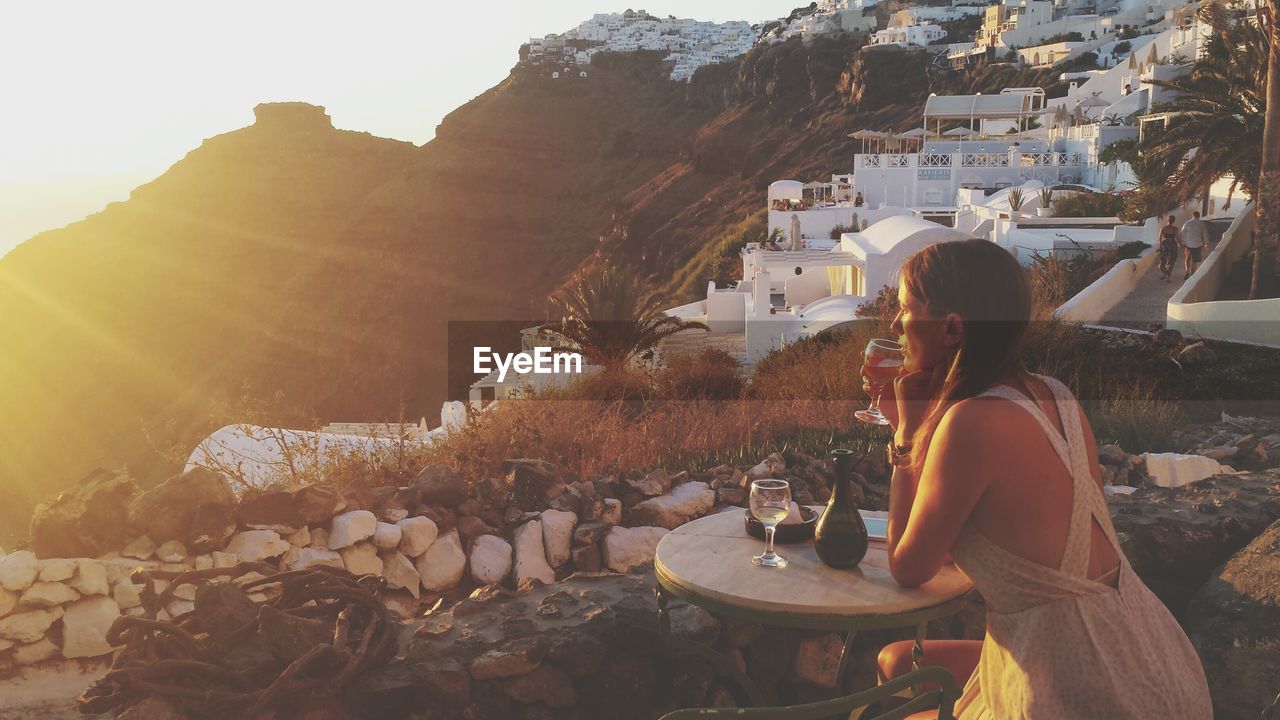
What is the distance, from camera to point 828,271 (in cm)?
2062

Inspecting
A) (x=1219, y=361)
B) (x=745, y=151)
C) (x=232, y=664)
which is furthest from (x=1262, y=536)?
(x=745, y=151)

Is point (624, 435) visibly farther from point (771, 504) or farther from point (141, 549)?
point (771, 504)

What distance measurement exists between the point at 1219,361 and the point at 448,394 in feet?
133

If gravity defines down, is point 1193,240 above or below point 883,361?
above

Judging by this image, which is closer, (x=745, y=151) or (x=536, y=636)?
(x=536, y=636)

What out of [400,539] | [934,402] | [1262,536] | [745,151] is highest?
[745,151]

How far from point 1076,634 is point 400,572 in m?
3.00

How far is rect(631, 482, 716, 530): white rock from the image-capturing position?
14.3 feet

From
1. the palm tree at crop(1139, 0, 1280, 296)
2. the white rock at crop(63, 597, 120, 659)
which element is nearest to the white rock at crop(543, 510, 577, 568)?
the white rock at crop(63, 597, 120, 659)

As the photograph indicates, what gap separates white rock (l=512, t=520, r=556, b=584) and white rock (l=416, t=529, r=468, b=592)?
0.08m

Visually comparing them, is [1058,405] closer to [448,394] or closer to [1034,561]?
[1034,561]

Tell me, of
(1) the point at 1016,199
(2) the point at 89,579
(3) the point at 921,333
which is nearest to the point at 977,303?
(3) the point at 921,333

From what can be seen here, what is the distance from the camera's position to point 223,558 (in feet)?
12.0

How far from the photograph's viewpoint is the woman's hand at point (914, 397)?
74.1 inches
